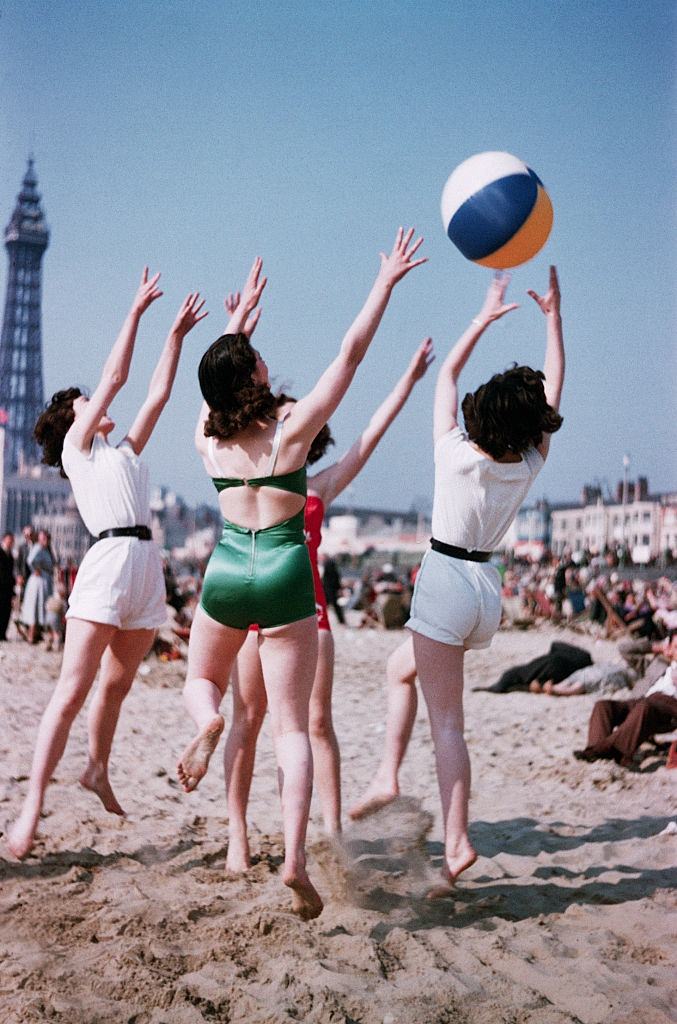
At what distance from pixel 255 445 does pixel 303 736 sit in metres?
0.97

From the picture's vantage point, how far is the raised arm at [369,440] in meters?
4.41

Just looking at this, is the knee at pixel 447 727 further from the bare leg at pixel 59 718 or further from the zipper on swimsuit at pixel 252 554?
the bare leg at pixel 59 718

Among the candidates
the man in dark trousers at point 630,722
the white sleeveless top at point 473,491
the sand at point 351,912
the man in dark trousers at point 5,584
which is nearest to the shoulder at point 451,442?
the white sleeveless top at point 473,491

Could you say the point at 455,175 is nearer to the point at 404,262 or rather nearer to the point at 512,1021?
the point at 404,262

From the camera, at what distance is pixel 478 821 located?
5645mm

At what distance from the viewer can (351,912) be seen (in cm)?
388

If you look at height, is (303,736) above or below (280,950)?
above

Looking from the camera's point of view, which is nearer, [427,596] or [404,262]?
[404,262]

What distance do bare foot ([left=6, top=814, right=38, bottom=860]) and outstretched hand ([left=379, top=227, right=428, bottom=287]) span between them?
2.41 meters

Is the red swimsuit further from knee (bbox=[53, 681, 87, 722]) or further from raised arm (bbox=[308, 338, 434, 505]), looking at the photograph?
knee (bbox=[53, 681, 87, 722])

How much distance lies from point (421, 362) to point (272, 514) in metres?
1.22

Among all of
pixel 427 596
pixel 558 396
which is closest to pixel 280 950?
pixel 427 596

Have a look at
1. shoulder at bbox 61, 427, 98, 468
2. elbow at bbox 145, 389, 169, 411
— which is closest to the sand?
shoulder at bbox 61, 427, 98, 468

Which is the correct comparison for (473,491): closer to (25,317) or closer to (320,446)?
(320,446)
